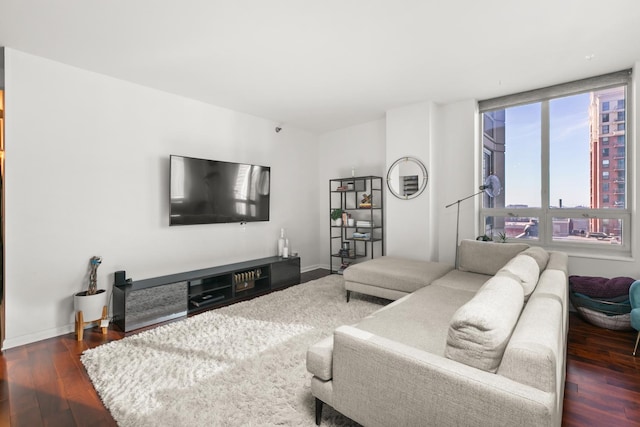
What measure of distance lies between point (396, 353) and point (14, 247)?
321cm

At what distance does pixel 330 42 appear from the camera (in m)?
2.51

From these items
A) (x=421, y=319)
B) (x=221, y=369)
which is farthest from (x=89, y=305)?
(x=421, y=319)

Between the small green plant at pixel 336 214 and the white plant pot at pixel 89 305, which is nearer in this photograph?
the white plant pot at pixel 89 305

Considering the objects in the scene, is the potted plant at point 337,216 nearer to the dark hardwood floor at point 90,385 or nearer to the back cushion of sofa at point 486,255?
the back cushion of sofa at point 486,255

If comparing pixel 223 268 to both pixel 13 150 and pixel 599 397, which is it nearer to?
pixel 13 150

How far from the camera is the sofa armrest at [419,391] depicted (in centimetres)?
99

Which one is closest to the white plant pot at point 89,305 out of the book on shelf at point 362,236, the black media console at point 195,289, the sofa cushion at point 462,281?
the black media console at point 195,289

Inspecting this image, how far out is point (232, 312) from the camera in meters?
3.21

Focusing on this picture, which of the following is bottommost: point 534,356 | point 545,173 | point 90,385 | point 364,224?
point 90,385

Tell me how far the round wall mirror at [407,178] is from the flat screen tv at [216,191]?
1.84 metres

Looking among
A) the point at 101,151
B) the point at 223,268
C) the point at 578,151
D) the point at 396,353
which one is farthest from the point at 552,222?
the point at 101,151

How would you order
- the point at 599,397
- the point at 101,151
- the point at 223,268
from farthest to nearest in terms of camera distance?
the point at 223,268, the point at 101,151, the point at 599,397

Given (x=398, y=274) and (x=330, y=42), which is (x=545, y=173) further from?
(x=330, y=42)

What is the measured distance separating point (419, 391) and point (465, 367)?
0.67ft
